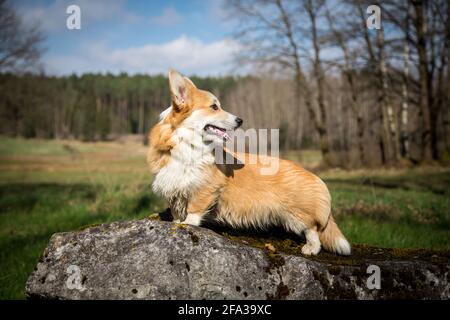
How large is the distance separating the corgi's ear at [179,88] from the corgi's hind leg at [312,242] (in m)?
1.92

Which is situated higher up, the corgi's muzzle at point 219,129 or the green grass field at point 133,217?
the corgi's muzzle at point 219,129

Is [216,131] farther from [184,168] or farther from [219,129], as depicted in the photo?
[184,168]

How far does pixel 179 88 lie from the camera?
4.24 metres

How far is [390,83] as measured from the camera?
982 inches

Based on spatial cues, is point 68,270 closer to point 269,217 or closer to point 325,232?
point 269,217

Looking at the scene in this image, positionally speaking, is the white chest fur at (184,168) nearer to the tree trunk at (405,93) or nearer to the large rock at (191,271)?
the large rock at (191,271)

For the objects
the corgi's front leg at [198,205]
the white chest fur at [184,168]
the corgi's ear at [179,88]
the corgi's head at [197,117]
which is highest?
the corgi's ear at [179,88]

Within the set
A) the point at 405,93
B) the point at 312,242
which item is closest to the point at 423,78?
the point at 405,93

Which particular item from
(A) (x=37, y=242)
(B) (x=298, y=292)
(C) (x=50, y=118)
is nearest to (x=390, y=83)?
(A) (x=37, y=242)

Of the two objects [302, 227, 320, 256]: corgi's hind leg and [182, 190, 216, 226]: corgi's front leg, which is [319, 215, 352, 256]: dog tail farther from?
[182, 190, 216, 226]: corgi's front leg

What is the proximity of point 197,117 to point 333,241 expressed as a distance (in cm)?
198

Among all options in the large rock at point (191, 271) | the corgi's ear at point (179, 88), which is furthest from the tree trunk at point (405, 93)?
the large rock at point (191, 271)

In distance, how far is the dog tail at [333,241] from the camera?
4254 millimetres

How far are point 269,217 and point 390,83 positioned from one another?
23452 millimetres
